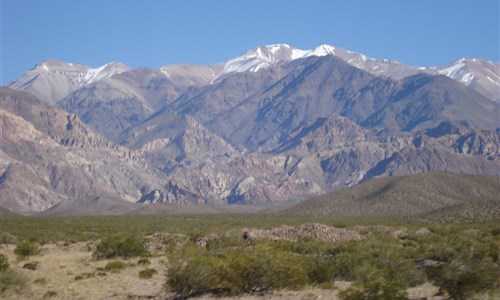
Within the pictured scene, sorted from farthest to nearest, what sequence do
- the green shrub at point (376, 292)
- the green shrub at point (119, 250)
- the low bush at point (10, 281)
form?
the green shrub at point (119, 250), the low bush at point (10, 281), the green shrub at point (376, 292)

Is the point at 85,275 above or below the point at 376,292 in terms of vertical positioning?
A: above

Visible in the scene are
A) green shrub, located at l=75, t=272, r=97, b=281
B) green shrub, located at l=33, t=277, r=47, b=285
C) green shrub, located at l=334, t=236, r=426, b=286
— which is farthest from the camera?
green shrub, located at l=75, t=272, r=97, b=281

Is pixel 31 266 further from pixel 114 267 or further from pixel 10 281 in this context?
pixel 10 281

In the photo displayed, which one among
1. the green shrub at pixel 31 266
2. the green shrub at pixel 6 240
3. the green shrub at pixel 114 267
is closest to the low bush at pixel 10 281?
the green shrub at pixel 114 267

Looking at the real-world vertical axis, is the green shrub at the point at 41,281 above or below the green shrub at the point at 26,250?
below

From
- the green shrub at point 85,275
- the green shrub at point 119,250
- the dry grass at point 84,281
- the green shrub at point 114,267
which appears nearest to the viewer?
the dry grass at point 84,281

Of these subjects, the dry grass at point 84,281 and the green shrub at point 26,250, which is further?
the green shrub at point 26,250

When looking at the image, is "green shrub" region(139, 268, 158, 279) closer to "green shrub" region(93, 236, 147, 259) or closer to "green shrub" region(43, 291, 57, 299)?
"green shrub" region(43, 291, 57, 299)

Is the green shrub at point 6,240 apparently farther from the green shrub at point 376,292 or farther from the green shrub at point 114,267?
the green shrub at point 376,292

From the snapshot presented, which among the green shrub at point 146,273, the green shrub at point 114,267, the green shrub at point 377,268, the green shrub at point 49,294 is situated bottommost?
the green shrub at point 377,268

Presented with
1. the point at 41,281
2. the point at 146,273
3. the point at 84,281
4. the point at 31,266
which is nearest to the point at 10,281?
the point at 41,281

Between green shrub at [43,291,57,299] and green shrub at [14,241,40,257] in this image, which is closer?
green shrub at [43,291,57,299]

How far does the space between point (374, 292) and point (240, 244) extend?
3057 centimetres

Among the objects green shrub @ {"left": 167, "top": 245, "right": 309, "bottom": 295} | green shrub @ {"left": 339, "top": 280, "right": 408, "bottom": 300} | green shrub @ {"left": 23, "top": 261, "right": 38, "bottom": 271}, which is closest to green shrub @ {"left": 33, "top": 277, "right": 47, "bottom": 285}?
green shrub @ {"left": 23, "top": 261, "right": 38, "bottom": 271}
